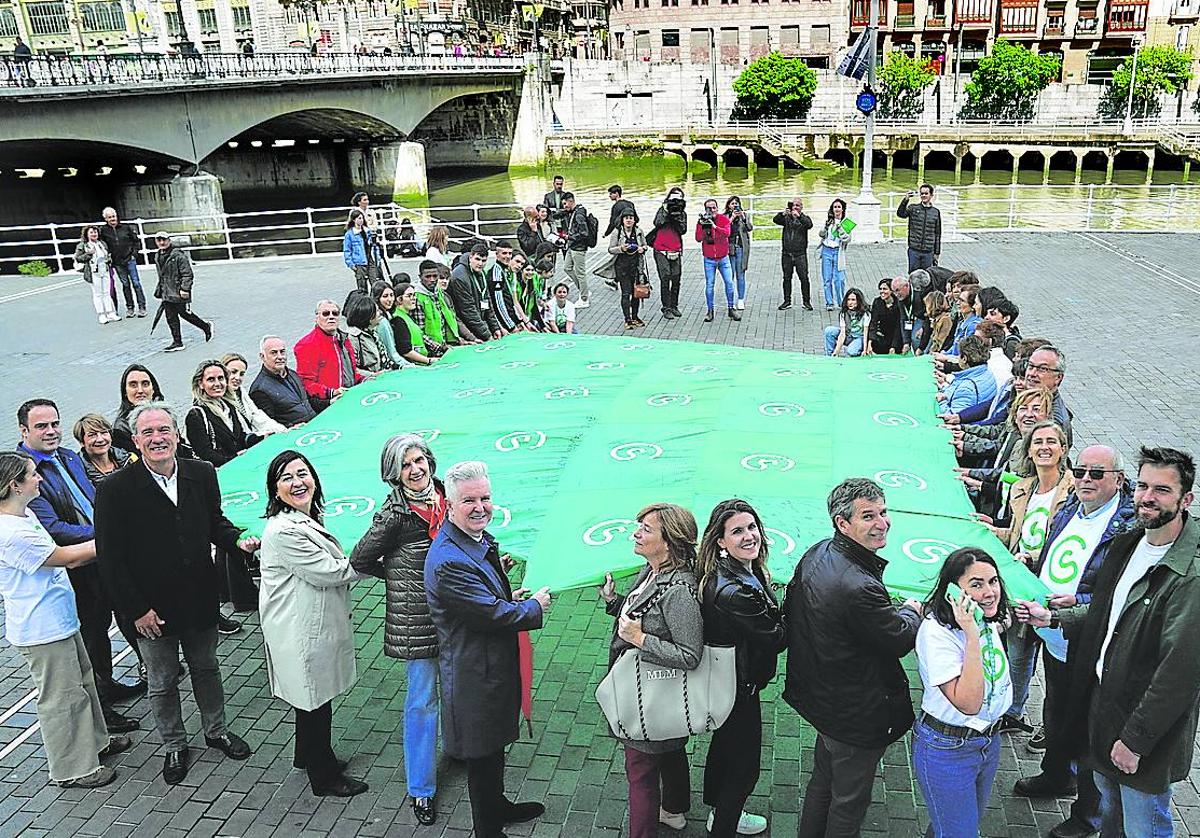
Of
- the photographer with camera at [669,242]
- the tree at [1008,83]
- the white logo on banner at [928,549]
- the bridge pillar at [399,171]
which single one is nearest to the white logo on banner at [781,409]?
the white logo on banner at [928,549]

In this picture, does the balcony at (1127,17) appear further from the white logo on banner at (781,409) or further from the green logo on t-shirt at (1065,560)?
the green logo on t-shirt at (1065,560)

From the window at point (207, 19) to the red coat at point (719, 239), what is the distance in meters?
93.8

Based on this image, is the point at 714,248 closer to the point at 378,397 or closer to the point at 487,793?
the point at 378,397

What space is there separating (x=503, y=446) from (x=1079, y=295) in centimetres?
1363

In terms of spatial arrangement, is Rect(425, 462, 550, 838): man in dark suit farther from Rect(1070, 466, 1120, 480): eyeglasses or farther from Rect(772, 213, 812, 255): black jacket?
Rect(772, 213, 812, 255): black jacket

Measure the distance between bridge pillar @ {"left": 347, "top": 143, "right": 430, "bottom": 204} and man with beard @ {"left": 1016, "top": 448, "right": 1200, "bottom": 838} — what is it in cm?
4798

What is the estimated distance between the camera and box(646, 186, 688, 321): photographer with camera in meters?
14.4

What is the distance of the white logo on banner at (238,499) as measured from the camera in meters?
5.75

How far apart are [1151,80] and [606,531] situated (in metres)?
69.8

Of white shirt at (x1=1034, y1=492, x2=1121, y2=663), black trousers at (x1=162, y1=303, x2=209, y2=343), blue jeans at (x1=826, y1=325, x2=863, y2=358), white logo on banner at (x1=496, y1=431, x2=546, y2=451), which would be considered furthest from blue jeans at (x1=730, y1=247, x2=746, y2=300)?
white shirt at (x1=1034, y1=492, x2=1121, y2=663)

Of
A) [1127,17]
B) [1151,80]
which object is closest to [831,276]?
[1151,80]

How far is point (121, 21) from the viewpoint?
96688mm

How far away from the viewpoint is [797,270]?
15.2m

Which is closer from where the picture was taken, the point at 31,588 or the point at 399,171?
the point at 31,588
